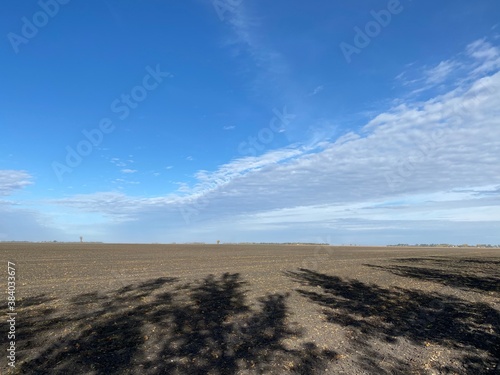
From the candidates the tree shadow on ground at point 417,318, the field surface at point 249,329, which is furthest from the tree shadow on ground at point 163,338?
the tree shadow on ground at point 417,318

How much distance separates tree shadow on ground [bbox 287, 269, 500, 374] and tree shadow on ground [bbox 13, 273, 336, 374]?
237cm

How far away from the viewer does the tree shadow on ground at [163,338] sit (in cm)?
731

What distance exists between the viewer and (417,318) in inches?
473

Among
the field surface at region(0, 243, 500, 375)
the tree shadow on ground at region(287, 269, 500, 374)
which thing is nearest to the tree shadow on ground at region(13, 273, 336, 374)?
the field surface at region(0, 243, 500, 375)

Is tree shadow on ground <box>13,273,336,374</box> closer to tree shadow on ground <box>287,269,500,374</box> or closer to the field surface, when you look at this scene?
the field surface

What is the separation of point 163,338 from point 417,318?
30.0ft

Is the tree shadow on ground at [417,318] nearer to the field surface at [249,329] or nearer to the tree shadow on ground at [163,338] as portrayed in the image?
the field surface at [249,329]

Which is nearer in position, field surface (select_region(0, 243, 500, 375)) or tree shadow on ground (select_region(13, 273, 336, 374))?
tree shadow on ground (select_region(13, 273, 336, 374))

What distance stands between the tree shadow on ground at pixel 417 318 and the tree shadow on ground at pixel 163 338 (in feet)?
7.78

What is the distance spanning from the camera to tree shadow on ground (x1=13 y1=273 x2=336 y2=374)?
731 cm

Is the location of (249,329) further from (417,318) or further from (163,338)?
(417,318)

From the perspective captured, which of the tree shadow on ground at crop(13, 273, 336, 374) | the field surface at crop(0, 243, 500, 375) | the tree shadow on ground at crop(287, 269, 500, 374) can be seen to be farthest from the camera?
the tree shadow on ground at crop(287, 269, 500, 374)

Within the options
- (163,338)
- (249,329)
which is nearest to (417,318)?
(249,329)

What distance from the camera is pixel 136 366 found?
721cm
